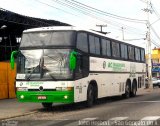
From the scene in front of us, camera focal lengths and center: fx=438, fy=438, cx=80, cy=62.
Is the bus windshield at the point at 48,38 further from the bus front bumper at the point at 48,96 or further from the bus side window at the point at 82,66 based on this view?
the bus front bumper at the point at 48,96

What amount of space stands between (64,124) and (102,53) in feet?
29.4

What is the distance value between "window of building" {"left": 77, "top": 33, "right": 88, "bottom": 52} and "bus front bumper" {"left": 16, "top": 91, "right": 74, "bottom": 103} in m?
2.26

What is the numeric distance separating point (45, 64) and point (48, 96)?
1.36 m

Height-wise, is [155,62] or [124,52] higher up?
[155,62]

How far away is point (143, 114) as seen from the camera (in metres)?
16.3

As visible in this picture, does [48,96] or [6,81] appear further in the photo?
[6,81]

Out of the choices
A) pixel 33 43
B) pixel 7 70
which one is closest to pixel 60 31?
pixel 33 43

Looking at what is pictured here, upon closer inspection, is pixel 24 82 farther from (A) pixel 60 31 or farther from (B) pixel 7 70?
(B) pixel 7 70

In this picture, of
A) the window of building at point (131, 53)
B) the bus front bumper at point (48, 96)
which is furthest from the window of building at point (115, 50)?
the bus front bumper at point (48, 96)

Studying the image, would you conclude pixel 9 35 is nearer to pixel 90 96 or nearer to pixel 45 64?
pixel 90 96

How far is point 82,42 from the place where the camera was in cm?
1981

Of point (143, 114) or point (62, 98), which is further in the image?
point (62, 98)

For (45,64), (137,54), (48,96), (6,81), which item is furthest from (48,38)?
(137,54)

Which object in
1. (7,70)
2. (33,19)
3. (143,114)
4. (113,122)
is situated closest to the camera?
(113,122)
